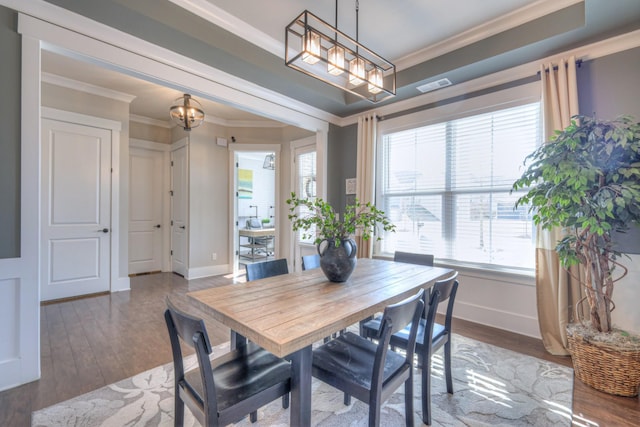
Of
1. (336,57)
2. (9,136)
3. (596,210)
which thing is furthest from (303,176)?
(596,210)

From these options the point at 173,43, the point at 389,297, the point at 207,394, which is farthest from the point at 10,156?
the point at 389,297

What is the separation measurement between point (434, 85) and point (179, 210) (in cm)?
469

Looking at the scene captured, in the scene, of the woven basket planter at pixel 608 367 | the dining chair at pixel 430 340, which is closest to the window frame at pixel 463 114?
the woven basket planter at pixel 608 367

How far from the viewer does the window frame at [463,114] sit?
9.38ft

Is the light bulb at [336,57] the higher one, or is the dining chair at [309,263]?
the light bulb at [336,57]

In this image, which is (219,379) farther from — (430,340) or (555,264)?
(555,264)

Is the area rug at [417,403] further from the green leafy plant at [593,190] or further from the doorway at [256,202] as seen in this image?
the doorway at [256,202]

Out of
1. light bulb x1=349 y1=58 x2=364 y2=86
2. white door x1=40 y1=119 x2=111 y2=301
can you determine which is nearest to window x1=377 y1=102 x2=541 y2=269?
light bulb x1=349 y1=58 x2=364 y2=86

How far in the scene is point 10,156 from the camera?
1942mm

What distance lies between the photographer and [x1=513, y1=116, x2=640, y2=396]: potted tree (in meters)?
1.89

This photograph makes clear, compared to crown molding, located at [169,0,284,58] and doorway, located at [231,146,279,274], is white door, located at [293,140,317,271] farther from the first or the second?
doorway, located at [231,146,279,274]

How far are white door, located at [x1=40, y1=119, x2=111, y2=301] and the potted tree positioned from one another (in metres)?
5.23

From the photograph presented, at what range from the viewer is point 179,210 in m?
5.41

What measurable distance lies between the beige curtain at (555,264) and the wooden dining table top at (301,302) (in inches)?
45.0
